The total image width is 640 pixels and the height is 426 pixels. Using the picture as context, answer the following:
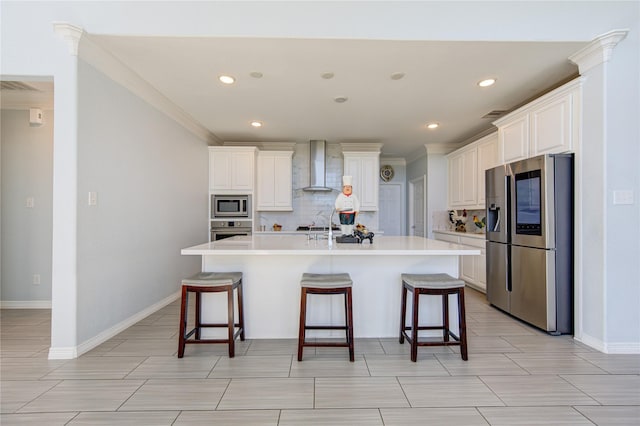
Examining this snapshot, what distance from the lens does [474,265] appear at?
15.2 feet

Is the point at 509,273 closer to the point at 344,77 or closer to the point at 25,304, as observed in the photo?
the point at 344,77

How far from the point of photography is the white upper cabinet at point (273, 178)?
5.66 meters

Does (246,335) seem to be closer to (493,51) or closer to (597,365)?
(597,365)

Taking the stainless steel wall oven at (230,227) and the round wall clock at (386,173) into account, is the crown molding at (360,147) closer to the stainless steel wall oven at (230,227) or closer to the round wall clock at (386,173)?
the round wall clock at (386,173)

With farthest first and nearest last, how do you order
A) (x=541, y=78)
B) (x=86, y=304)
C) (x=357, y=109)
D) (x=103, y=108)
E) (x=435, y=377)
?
(x=357, y=109), (x=541, y=78), (x=103, y=108), (x=86, y=304), (x=435, y=377)

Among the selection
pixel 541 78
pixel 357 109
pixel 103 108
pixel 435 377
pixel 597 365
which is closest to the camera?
pixel 435 377

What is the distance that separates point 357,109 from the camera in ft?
13.3

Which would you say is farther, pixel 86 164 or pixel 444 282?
pixel 86 164

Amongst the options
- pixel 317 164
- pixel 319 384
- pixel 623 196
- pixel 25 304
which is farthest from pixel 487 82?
pixel 25 304

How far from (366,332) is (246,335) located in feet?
3.56

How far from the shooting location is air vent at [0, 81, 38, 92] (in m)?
3.17

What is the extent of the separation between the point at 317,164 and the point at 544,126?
11.4 ft

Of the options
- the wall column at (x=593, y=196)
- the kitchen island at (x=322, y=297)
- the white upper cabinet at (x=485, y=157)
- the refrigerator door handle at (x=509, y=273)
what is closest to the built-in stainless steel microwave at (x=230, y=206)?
the kitchen island at (x=322, y=297)

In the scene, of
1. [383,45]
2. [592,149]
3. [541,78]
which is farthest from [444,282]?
[541,78]
